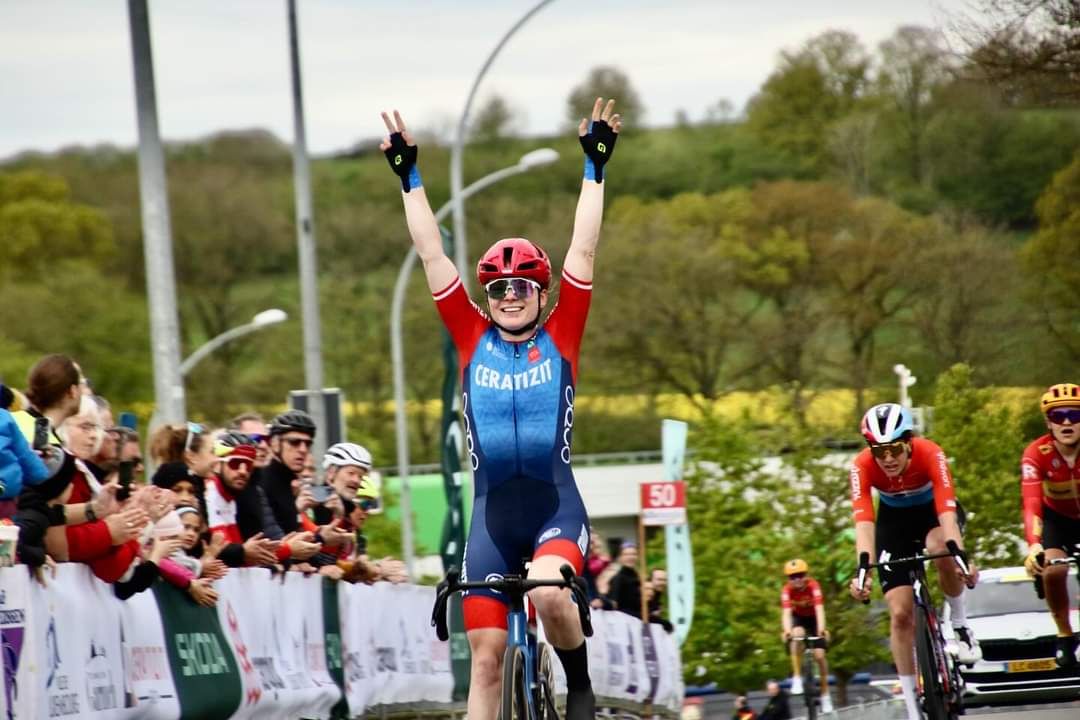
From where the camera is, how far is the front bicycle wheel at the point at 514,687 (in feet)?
24.1

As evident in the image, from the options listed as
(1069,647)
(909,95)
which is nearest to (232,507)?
(1069,647)

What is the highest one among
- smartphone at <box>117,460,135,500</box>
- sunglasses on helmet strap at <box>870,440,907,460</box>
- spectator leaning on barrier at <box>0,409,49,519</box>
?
spectator leaning on barrier at <box>0,409,49,519</box>

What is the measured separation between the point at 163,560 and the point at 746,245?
56.8 m

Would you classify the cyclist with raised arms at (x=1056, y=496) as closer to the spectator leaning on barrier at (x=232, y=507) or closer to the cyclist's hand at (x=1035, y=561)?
the cyclist's hand at (x=1035, y=561)

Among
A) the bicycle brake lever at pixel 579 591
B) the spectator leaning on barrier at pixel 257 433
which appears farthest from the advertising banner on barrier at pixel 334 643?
the bicycle brake lever at pixel 579 591

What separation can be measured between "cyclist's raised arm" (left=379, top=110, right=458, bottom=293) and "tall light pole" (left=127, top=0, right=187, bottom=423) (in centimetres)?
702

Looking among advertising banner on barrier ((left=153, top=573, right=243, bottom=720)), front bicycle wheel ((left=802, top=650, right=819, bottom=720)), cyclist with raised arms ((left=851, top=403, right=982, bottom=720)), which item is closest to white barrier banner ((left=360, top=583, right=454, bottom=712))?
advertising banner on barrier ((left=153, top=573, right=243, bottom=720))

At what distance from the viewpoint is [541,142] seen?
7000 cm

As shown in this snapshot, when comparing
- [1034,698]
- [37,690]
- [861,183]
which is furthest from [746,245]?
[37,690]

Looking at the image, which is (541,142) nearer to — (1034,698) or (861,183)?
(861,183)

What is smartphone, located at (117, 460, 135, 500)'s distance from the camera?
997cm

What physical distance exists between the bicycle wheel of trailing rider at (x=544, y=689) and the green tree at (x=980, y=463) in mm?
34322

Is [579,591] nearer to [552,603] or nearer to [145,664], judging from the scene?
[552,603]

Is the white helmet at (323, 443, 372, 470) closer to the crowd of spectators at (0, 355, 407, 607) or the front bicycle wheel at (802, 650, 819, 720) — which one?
the crowd of spectators at (0, 355, 407, 607)
